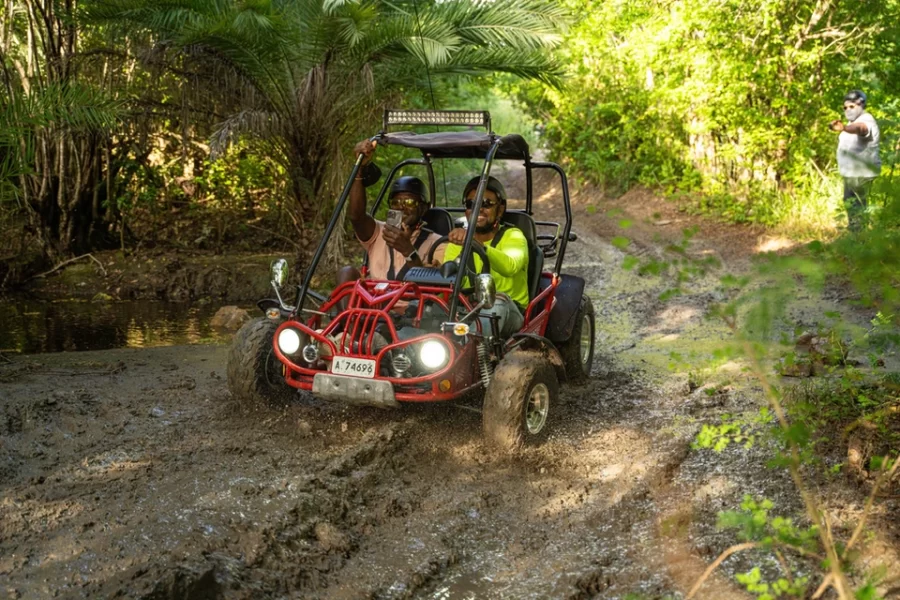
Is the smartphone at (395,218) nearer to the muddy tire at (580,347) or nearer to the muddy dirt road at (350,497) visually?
the muddy dirt road at (350,497)

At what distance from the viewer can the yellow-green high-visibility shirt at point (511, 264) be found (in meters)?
6.13

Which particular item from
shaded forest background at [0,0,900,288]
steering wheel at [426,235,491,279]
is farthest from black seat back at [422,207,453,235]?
shaded forest background at [0,0,900,288]

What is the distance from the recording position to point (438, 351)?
212 inches

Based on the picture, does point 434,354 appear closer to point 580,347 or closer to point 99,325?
point 580,347

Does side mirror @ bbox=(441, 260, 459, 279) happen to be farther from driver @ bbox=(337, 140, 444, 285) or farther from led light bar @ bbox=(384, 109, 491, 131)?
led light bar @ bbox=(384, 109, 491, 131)

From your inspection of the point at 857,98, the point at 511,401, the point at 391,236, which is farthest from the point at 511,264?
the point at 857,98

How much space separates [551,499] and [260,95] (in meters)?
8.43

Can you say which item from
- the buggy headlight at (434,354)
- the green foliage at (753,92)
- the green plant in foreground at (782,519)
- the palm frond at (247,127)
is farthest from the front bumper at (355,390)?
the green foliage at (753,92)

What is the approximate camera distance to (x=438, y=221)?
270 inches

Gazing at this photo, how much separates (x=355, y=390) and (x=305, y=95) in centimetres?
717

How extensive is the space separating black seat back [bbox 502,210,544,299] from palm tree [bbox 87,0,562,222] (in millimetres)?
4818

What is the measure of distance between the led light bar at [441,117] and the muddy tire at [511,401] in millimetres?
1489

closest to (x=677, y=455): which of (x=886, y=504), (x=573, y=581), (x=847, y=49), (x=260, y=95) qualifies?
(x=886, y=504)

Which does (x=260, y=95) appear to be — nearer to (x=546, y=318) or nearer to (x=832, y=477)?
(x=546, y=318)
